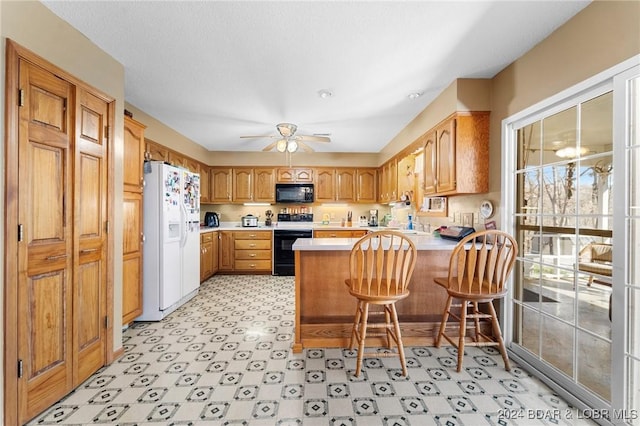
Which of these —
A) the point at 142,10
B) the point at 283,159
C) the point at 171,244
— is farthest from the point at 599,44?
the point at 283,159

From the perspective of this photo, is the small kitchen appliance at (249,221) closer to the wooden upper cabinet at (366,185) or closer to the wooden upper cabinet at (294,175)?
the wooden upper cabinet at (294,175)

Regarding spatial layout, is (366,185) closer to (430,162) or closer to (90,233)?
(430,162)

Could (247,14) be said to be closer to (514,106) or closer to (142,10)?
(142,10)

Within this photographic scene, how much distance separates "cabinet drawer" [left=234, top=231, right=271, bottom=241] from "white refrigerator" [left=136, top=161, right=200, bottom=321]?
1705 millimetres

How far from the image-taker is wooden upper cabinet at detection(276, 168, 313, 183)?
218 inches

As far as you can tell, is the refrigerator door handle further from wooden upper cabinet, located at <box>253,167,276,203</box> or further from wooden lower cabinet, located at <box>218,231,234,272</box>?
wooden upper cabinet, located at <box>253,167,276,203</box>

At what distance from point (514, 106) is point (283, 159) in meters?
4.06

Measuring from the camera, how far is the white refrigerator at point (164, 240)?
2.93 meters

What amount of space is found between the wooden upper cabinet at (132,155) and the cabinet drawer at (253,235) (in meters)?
2.44

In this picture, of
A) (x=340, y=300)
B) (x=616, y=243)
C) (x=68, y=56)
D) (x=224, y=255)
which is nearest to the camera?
(x=616, y=243)

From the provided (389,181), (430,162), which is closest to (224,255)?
(389,181)

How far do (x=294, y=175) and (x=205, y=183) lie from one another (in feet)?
5.74

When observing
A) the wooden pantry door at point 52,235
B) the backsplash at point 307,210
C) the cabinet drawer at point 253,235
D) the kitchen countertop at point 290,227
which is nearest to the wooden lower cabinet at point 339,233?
the kitchen countertop at point 290,227

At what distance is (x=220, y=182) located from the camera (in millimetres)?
5504
